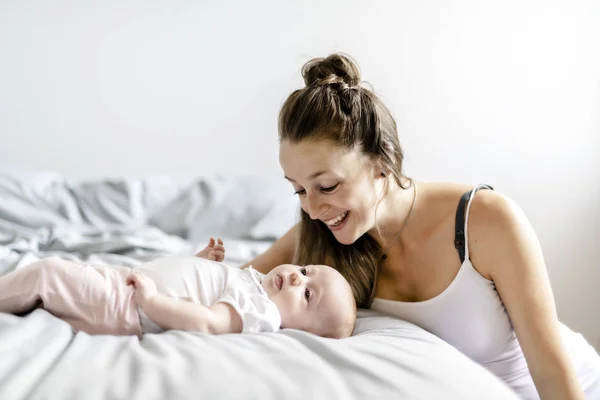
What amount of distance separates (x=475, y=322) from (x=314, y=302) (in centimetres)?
34

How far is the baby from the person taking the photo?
104cm

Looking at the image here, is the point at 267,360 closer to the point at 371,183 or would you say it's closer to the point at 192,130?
the point at 371,183

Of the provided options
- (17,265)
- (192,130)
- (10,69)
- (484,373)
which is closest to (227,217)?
(192,130)

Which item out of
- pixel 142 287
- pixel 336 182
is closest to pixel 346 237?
pixel 336 182

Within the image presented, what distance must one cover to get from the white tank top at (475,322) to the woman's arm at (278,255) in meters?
0.38

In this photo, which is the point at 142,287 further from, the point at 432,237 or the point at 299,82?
the point at 299,82

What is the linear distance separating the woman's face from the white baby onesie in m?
0.22

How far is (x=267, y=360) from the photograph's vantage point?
88cm

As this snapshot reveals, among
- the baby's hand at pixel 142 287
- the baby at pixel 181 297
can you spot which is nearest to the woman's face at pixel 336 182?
the baby at pixel 181 297

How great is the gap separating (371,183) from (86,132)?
5.78 feet

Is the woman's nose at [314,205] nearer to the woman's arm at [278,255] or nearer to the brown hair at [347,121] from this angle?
the brown hair at [347,121]

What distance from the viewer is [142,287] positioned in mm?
1079

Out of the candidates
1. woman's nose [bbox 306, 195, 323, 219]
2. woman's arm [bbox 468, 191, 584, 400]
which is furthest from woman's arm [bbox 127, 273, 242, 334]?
woman's arm [bbox 468, 191, 584, 400]

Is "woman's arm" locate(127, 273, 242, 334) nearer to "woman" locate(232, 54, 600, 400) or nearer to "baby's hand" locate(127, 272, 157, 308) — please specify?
"baby's hand" locate(127, 272, 157, 308)
